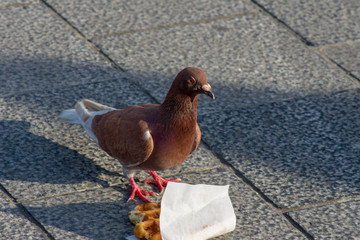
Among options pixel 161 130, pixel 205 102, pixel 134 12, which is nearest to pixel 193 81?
pixel 161 130

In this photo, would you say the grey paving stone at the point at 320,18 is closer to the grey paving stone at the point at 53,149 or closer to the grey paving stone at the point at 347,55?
the grey paving stone at the point at 347,55

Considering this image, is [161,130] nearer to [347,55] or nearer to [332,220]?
[332,220]

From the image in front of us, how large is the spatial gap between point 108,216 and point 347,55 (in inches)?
128

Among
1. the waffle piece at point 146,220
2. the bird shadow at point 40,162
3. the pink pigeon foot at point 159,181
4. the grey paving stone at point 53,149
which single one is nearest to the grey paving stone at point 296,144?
the grey paving stone at point 53,149

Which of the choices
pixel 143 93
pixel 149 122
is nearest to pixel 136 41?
pixel 143 93

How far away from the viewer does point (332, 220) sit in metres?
4.04

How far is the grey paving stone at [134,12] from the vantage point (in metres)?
6.45

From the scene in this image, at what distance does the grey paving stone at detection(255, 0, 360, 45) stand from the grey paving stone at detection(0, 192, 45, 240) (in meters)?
3.63

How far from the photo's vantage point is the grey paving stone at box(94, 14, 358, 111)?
18.2 ft

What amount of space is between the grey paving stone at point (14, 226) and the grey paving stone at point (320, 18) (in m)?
3.63

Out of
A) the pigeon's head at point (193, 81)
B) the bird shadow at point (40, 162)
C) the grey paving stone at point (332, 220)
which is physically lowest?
the bird shadow at point (40, 162)

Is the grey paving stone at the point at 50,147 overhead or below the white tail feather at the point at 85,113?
below

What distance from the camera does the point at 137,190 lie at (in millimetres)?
4203

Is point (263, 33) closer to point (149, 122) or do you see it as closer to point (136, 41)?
point (136, 41)
